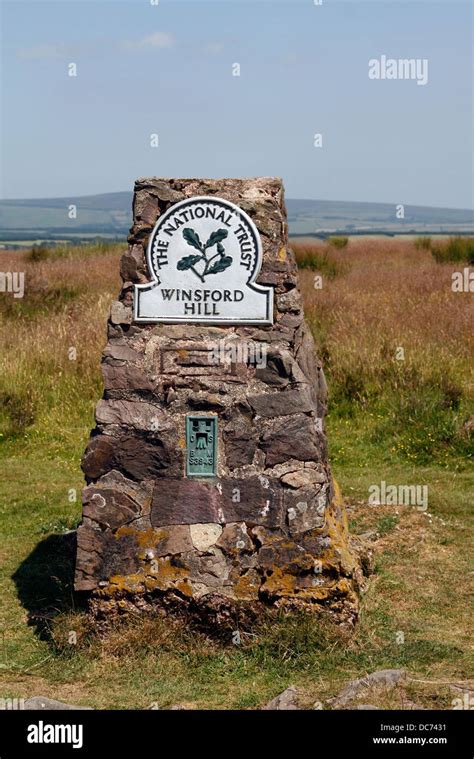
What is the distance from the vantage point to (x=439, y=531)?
337 inches

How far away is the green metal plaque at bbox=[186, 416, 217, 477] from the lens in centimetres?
641

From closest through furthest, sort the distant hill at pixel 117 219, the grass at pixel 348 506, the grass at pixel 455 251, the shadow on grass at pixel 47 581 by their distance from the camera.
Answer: the grass at pixel 348 506, the shadow on grass at pixel 47 581, the grass at pixel 455 251, the distant hill at pixel 117 219

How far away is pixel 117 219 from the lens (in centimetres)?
7225

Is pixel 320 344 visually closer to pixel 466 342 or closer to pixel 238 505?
pixel 466 342

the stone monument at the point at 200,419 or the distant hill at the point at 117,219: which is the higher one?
the distant hill at the point at 117,219

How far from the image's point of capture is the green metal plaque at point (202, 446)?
641 centimetres

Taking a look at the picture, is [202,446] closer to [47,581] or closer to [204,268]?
[204,268]

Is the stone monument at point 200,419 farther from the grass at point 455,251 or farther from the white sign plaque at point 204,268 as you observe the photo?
the grass at point 455,251

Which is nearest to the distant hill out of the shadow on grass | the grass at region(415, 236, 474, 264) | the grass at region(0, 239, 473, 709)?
the grass at region(415, 236, 474, 264)

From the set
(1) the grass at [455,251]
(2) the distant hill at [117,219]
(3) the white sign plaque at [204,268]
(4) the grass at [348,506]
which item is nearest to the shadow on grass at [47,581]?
(4) the grass at [348,506]

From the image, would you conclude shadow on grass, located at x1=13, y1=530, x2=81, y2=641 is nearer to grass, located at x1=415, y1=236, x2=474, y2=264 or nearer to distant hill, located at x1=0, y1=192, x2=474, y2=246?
grass, located at x1=415, y1=236, x2=474, y2=264

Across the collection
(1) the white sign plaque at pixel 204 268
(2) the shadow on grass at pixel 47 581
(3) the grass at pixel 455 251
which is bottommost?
(2) the shadow on grass at pixel 47 581

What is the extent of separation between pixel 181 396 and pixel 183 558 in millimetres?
953
